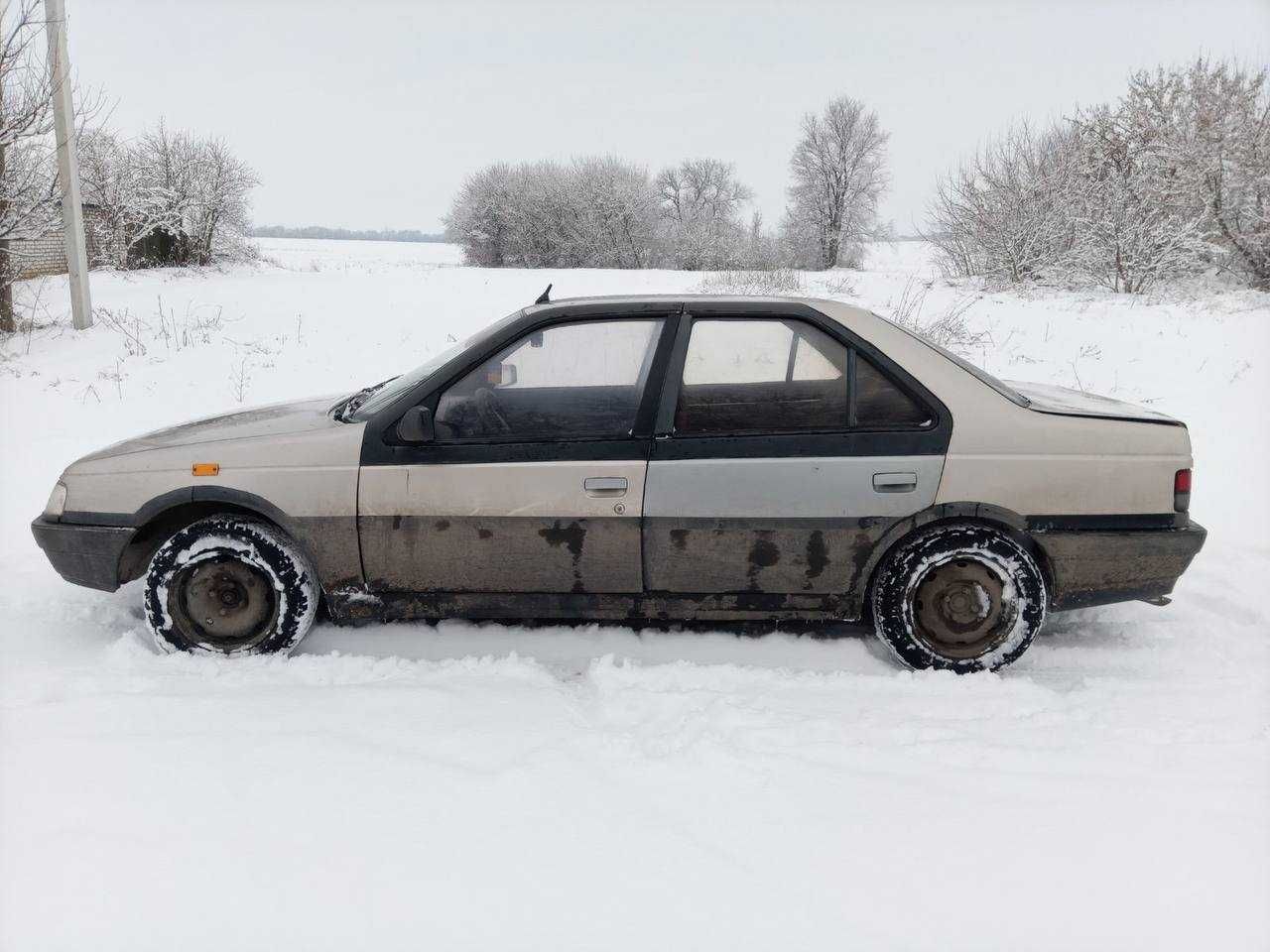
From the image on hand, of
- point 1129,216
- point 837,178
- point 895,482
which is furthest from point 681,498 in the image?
point 837,178

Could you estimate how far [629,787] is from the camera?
2.75 meters

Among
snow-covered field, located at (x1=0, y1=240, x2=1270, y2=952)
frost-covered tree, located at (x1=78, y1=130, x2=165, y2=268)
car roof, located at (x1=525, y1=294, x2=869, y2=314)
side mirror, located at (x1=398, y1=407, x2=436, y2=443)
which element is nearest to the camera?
snow-covered field, located at (x1=0, y1=240, x2=1270, y2=952)

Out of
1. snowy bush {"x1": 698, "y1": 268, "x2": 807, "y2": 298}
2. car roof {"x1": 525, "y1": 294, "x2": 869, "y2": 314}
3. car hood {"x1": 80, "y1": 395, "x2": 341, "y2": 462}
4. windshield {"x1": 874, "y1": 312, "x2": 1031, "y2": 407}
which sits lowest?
car hood {"x1": 80, "y1": 395, "x2": 341, "y2": 462}

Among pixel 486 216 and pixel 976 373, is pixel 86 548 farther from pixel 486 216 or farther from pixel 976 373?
pixel 486 216

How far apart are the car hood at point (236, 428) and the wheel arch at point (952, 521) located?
244cm

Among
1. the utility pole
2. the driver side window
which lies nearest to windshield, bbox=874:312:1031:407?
the driver side window

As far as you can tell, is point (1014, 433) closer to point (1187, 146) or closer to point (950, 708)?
point (950, 708)

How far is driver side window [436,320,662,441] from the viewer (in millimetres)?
3650

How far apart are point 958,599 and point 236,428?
3372mm

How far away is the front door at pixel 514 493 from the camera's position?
360 centimetres

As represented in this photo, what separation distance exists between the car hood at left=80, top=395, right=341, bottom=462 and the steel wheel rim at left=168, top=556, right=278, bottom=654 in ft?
1.93

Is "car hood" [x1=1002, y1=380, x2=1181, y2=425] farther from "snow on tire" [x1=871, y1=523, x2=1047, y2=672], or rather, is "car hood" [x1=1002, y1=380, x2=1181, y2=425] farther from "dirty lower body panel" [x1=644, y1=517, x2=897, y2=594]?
"dirty lower body panel" [x1=644, y1=517, x2=897, y2=594]

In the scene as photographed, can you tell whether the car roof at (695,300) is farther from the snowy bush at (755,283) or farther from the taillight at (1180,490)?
the snowy bush at (755,283)

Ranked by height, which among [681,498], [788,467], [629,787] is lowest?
[629,787]
